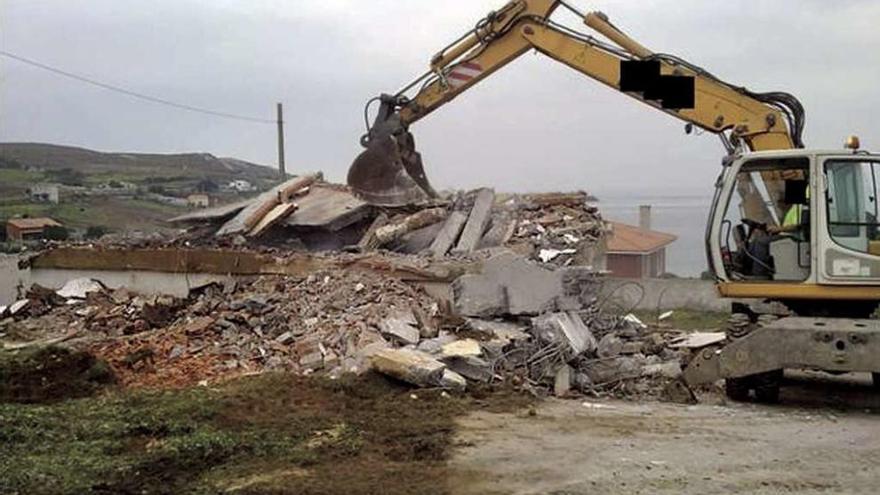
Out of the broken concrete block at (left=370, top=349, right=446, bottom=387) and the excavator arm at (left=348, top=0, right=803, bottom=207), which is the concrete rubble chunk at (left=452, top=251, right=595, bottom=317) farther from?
the excavator arm at (left=348, top=0, right=803, bottom=207)

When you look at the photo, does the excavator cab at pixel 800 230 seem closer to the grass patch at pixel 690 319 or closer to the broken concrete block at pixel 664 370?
the broken concrete block at pixel 664 370

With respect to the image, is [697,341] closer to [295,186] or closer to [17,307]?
[295,186]

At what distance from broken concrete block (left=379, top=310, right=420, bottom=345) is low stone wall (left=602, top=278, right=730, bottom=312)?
724 cm

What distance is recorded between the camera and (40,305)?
11953mm

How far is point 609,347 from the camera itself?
32.4ft

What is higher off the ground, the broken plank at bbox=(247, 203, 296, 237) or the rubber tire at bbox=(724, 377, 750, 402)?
the broken plank at bbox=(247, 203, 296, 237)

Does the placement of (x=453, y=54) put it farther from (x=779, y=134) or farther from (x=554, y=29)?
(x=779, y=134)

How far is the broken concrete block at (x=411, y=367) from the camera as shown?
8.12m

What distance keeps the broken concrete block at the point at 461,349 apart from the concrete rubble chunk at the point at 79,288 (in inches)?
234

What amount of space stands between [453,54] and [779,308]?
18.5ft

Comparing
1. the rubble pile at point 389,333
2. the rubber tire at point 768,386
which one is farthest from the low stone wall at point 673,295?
the rubber tire at point 768,386

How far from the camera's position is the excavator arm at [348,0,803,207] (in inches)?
388

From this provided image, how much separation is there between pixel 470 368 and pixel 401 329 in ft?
3.53

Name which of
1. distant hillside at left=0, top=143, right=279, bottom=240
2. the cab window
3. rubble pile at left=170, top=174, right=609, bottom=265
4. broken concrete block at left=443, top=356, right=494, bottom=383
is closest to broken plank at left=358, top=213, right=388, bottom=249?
rubble pile at left=170, top=174, right=609, bottom=265
